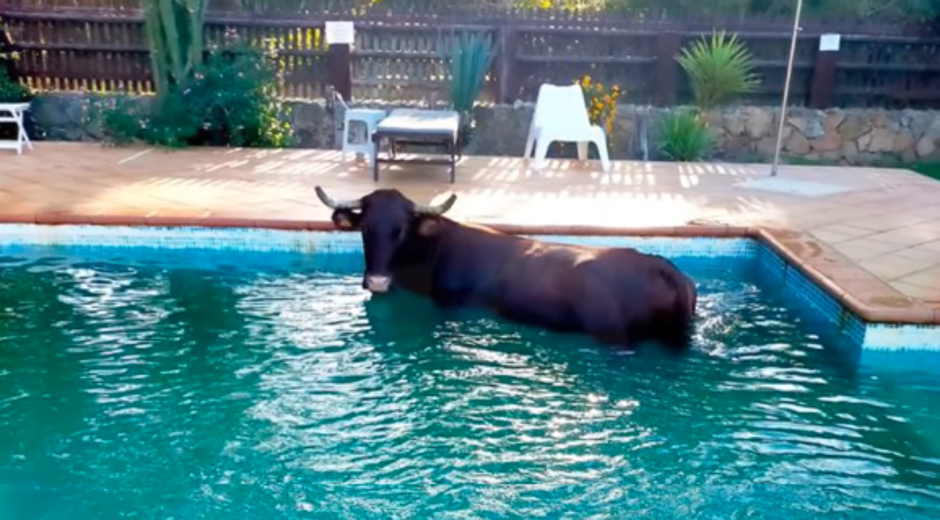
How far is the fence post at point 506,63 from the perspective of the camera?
32.3 feet

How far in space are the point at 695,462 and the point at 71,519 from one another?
227 cm

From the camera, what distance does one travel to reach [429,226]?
4668mm

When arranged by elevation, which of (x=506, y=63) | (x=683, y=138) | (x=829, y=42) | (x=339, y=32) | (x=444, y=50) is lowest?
(x=683, y=138)

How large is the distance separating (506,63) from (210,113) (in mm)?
3377

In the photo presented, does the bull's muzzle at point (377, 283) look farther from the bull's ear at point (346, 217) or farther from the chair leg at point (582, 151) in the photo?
the chair leg at point (582, 151)

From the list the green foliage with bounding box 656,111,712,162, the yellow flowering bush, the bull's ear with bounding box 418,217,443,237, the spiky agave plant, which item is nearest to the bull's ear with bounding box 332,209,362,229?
the bull's ear with bounding box 418,217,443,237

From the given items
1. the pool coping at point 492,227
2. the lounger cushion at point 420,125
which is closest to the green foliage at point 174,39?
the lounger cushion at point 420,125

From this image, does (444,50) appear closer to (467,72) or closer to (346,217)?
(467,72)

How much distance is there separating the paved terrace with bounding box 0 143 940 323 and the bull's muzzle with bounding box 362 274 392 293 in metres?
1.42

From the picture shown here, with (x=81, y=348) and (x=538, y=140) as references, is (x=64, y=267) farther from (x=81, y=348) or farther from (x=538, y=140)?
(x=538, y=140)

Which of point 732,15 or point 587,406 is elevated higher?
point 732,15

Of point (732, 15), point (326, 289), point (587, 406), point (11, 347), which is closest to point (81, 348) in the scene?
point (11, 347)

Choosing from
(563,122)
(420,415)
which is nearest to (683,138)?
(563,122)

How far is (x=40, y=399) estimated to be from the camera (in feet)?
12.0
